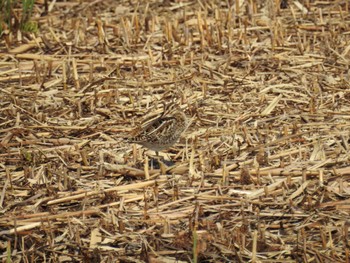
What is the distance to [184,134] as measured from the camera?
26.9 feet

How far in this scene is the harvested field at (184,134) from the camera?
6.52 m

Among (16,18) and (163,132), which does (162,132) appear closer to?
(163,132)

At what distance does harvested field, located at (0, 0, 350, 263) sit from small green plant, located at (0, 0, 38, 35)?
0.12 meters

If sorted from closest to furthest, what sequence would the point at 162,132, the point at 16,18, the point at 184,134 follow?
the point at 162,132 → the point at 184,134 → the point at 16,18

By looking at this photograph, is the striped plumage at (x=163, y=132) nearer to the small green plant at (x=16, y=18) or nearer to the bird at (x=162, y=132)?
the bird at (x=162, y=132)

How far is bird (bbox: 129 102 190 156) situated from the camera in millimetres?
7512

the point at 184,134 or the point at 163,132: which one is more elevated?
the point at 163,132

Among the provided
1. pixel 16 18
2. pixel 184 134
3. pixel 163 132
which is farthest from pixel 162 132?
pixel 16 18

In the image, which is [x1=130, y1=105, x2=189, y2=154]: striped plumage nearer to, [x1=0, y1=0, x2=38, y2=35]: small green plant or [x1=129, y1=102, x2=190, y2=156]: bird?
A: [x1=129, y1=102, x2=190, y2=156]: bird

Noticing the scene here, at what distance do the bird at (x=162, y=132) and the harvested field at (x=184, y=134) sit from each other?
0.66 feet

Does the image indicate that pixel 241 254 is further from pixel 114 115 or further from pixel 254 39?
pixel 254 39

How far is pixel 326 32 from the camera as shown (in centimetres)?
1004

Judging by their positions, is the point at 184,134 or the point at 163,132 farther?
the point at 184,134

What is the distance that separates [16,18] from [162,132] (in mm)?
3504
